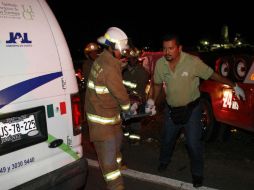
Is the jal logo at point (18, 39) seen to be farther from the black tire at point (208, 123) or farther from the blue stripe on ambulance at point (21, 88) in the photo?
the black tire at point (208, 123)

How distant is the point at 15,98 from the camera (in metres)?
3.08

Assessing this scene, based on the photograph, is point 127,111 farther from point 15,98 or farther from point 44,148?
point 15,98

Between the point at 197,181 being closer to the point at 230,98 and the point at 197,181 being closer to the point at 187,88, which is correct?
the point at 187,88

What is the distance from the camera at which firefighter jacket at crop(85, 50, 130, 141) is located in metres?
4.09

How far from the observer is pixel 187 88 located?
15.8ft

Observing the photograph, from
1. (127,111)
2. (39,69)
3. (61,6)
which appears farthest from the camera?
(61,6)

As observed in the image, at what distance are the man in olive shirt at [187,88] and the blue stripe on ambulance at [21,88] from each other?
1887mm

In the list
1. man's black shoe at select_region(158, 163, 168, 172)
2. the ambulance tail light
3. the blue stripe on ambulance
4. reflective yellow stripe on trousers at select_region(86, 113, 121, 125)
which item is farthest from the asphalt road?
the blue stripe on ambulance

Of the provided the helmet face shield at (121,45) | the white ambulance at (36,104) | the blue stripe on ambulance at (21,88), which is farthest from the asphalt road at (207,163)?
the blue stripe on ambulance at (21,88)

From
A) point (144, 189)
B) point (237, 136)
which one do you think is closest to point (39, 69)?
point (144, 189)

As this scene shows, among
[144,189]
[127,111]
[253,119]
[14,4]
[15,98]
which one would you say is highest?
[14,4]

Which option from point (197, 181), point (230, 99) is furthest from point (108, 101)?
point (230, 99)

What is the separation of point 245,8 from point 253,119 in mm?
68955

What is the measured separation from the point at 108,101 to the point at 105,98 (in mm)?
50
